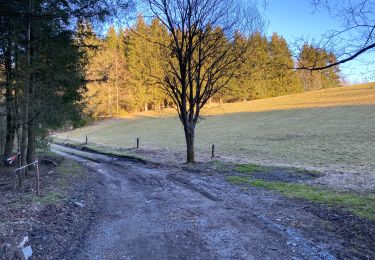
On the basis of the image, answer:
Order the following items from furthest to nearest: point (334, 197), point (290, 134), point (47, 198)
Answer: point (290, 134), point (334, 197), point (47, 198)

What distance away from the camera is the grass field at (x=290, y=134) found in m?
19.6

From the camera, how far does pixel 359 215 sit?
691 centimetres

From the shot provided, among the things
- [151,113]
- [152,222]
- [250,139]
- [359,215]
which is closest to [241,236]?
[152,222]

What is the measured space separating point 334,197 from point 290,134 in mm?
23734

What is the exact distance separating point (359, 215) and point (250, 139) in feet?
79.1

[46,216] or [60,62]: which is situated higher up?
[60,62]

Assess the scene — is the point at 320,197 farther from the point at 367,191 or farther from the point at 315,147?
the point at 315,147

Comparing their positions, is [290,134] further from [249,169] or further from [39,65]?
[39,65]

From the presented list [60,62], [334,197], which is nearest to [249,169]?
[334,197]

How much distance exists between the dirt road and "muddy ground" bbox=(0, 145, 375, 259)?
0.02 meters

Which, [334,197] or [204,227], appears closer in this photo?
[204,227]

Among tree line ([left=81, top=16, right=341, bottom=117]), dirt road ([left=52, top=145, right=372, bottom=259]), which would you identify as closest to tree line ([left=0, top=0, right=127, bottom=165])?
tree line ([left=81, top=16, right=341, bottom=117])

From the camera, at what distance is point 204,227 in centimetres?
638

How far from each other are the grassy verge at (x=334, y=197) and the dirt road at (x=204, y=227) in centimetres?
65
